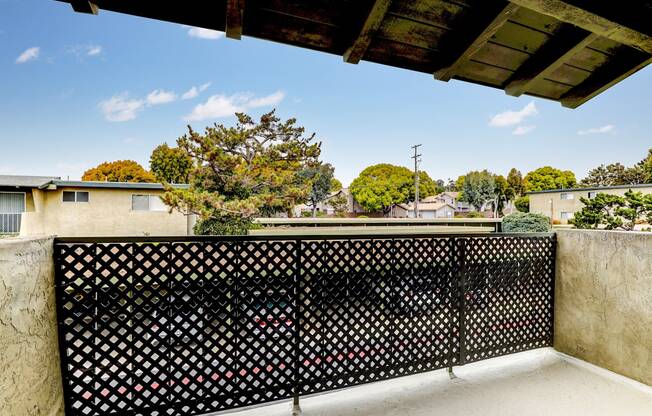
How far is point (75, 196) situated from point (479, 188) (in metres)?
39.9

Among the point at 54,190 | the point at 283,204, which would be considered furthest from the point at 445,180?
the point at 54,190

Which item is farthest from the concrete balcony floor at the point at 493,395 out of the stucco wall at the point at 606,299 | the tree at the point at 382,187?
the tree at the point at 382,187

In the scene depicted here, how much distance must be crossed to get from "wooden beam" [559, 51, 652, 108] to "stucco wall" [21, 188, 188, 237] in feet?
45.1

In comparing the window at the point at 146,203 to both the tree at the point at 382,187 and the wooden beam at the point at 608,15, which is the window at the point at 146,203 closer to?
the wooden beam at the point at 608,15

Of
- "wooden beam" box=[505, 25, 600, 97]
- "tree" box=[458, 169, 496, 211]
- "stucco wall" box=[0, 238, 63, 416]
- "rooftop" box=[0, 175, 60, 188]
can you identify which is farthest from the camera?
"tree" box=[458, 169, 496, 211]

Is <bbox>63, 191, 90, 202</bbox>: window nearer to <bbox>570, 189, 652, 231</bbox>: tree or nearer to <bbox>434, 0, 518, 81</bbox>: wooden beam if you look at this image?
<bbox>434, 0, 518, 81</bbox>: wooden beam

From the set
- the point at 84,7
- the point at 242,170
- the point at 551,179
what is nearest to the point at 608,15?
the point at 84,7

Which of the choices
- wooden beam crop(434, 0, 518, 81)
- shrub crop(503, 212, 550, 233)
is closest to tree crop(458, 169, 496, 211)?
shrub crop(503, 212, 550, 233)

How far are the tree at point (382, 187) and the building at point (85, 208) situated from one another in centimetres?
2544

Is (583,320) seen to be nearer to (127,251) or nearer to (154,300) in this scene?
(154,300)

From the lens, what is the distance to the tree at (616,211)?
12250 millimetres

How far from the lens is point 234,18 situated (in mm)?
1423

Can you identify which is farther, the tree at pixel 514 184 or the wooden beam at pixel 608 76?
the tree at pixel 514 184

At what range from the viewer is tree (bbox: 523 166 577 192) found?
123ft
